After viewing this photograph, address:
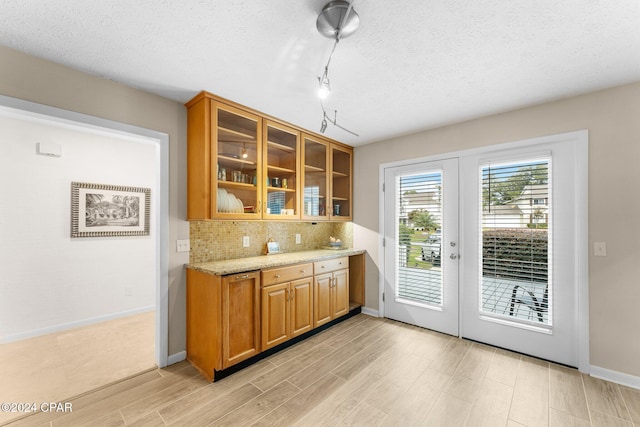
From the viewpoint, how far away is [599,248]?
2414mm

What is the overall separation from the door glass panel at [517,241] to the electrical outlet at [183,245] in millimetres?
3082

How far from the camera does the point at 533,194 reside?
2.74m

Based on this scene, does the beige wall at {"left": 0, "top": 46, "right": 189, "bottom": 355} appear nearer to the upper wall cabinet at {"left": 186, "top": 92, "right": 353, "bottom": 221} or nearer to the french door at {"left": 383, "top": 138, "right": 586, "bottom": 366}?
the upper wall cabinet at {"left": 186, "top": 92, "right": 353, "bottom": 221}

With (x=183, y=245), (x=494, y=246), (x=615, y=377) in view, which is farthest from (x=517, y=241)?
(x=183, y=245)

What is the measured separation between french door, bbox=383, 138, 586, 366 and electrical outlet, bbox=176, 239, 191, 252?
8.14 ft

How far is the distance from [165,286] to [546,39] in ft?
11.4

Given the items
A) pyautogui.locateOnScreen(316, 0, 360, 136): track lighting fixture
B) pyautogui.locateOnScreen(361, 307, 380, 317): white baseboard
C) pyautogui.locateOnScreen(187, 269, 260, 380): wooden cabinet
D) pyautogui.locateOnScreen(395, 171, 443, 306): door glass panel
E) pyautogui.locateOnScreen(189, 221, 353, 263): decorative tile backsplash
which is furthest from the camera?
pyautogui.locateOnScreen(361, 307, 380, 317): white baseboard

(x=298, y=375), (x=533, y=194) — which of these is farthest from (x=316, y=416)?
(x=533, y=194)

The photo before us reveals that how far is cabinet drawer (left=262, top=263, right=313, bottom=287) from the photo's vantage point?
273 cm

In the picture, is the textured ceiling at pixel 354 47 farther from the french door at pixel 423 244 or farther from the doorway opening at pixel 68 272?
the french door at pixel 423 244

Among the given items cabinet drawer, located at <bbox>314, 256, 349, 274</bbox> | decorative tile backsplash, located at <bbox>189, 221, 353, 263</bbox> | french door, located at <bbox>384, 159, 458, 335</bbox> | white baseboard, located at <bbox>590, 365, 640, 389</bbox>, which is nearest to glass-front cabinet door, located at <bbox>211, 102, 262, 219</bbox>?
decorative tile backsplash, located at <bbox>189, 221, 353, 263</bbox>

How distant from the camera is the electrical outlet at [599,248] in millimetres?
2393

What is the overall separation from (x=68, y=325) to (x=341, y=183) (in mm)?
3991

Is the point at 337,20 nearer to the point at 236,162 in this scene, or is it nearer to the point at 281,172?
the point at 236,162
